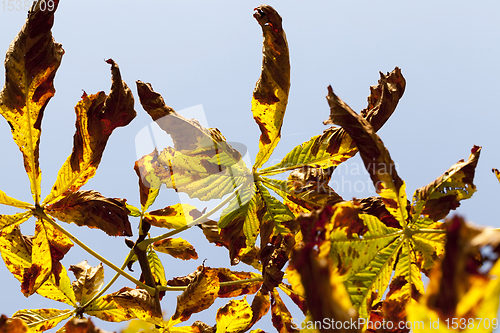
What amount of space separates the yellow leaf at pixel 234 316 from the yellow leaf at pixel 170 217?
0.31 m

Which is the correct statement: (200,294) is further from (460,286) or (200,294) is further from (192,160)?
(460,286)

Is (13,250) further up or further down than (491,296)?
further up

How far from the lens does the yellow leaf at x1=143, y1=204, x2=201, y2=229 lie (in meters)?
1.18

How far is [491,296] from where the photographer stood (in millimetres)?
341

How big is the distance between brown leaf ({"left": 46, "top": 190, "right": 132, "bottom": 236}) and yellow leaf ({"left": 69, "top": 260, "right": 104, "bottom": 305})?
297 millimetres

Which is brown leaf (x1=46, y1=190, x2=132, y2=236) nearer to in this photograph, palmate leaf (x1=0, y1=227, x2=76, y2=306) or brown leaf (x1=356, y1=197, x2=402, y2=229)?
palmate leaf (x1=0, y1=227, x2=76, y2=306)

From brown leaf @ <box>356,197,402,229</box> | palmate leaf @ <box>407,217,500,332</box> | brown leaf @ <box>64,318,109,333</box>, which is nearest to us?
palmate leaf @ <box>407,217,500,332</box>

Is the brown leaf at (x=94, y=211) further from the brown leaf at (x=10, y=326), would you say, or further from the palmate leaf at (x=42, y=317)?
the brown leaf at (x=10, y=326)

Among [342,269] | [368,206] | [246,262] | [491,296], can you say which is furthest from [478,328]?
[246,262]

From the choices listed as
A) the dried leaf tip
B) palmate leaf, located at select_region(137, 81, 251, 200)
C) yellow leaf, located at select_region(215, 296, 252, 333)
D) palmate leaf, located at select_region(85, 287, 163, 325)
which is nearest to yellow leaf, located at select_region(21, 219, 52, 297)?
palmate leaf, located at select_region(85, 287, 163, 325)

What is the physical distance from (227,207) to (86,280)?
59 centimetres

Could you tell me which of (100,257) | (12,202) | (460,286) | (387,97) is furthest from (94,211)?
(460,286)

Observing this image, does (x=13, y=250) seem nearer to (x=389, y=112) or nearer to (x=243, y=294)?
(x=243, y=294)

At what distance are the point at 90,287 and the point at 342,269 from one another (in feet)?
3.18
